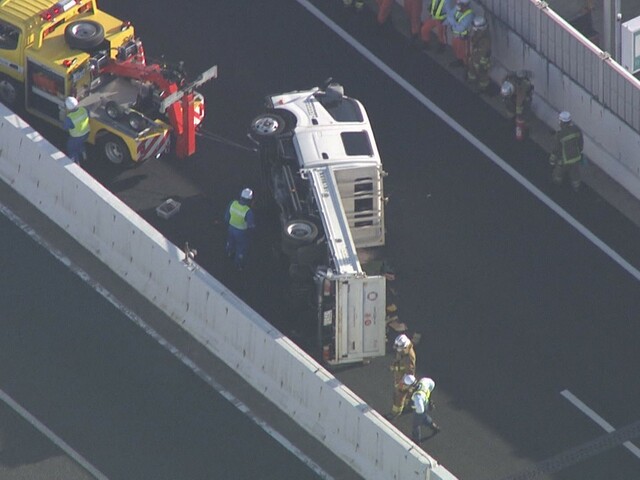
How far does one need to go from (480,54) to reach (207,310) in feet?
28.8

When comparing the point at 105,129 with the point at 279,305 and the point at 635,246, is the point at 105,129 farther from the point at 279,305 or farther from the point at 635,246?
the point at 635,246

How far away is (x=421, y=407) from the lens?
39.8 metres

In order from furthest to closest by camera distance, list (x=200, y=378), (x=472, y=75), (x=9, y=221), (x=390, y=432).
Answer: (x=472, y=75), (x=9, y=221), (x=200, y=378), (x=390, y=432)

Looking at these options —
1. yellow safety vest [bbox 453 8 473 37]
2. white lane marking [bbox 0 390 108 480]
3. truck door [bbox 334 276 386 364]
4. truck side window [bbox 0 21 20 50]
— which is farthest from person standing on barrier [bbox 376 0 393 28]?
white lane marking [bbox 0 390 108 480]

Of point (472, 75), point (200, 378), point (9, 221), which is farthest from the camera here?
point (472, 75)

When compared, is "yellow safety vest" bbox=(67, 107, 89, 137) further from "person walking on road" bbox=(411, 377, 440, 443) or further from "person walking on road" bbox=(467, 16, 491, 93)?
"person walking on road" bbox=(411, 377, 440, 443)

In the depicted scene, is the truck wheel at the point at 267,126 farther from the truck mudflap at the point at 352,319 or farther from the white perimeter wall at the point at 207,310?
the truck mudflap at the point at 352,319

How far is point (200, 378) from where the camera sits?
41719 mm

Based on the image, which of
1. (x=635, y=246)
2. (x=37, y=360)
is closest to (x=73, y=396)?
(x=37, y=360)

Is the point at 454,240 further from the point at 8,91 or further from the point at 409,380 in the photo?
the point at 8,91

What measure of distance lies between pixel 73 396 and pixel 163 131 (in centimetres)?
652

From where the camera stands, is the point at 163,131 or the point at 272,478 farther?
the point at 163,131

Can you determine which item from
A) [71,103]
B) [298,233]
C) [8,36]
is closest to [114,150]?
[71,103]

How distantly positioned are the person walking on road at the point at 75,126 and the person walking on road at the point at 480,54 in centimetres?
779
